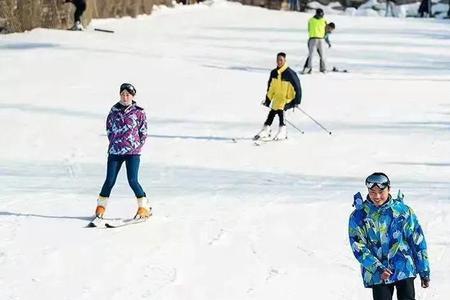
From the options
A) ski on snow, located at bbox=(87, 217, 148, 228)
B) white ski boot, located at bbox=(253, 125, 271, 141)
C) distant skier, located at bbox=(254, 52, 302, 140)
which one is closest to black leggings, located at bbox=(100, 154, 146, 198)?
ski on snow, located at bbox=(87, 217, 148, 228)

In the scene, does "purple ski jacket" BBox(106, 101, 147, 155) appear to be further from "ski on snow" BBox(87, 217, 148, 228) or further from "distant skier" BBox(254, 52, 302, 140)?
"distant skier" BBox(254, 52, 302, 140)

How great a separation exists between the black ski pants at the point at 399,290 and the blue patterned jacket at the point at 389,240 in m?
0.04

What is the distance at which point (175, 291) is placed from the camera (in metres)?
7.98

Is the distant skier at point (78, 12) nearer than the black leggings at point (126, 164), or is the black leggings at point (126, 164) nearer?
the black leggings at point (126, 164)

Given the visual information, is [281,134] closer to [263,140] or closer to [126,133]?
[263,140]

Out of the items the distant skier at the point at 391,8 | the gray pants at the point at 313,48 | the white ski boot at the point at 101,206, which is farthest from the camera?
the distant skier at the point at 391,8

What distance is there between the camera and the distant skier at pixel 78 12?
1158 inches

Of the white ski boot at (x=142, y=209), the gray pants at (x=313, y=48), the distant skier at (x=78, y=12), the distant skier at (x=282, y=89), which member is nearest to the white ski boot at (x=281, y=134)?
the distant skier at (x=282, y=89)

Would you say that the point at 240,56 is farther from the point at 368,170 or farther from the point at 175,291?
the point at 175,291

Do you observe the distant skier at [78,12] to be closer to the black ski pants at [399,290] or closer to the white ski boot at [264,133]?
the white ski boot at [264,133]

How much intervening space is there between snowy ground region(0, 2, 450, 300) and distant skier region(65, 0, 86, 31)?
1339mm

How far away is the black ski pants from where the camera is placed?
6.05m

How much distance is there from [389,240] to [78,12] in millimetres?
24703

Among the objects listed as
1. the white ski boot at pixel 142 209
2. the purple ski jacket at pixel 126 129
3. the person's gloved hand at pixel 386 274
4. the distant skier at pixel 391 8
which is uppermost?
the purple ski jacket at pixel 126 129
